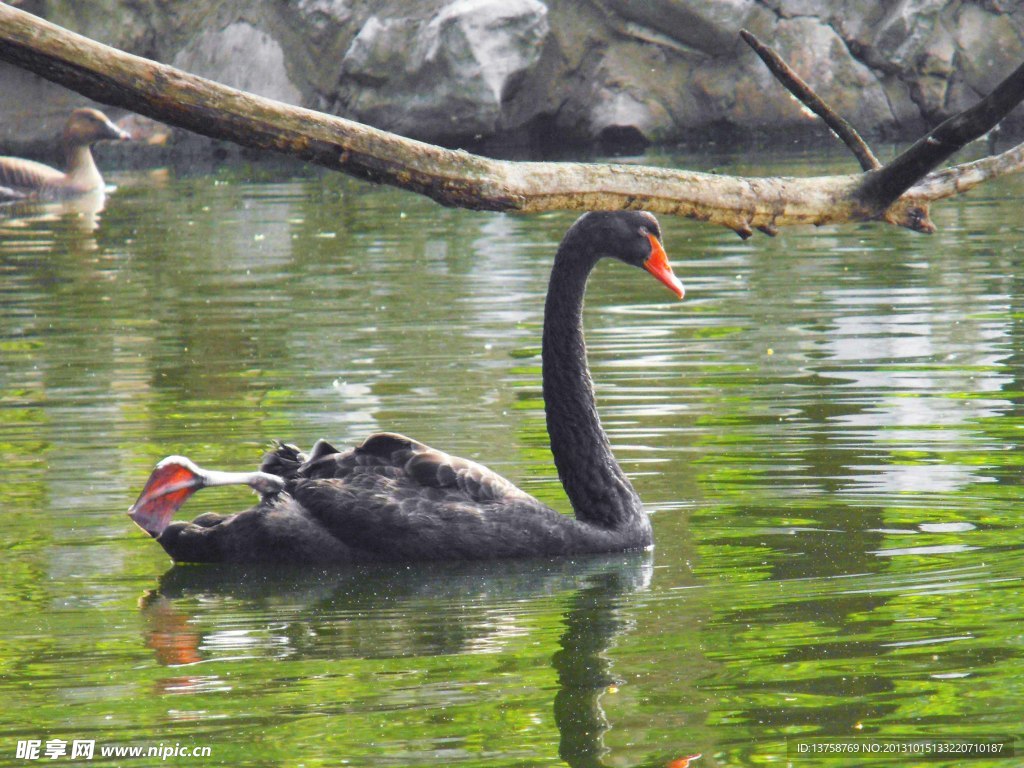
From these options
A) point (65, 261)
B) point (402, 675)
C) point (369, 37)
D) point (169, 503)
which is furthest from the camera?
point (369, 37)

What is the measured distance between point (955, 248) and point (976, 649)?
28.7ft

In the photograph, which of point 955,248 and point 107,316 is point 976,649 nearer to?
point 107,316

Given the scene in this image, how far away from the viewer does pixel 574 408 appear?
5.24 metres

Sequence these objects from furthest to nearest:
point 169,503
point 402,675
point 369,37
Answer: point 369,37, point 169,503, point 402,675

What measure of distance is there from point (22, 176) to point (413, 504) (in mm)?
14071

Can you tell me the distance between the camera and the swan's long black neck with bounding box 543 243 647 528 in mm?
5129

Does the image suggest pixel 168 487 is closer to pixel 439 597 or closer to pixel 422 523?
pixel 422 523

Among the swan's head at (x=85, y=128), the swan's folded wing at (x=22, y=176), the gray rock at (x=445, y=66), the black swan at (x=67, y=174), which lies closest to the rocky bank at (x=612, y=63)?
the gray rock at (x=445, y=66)

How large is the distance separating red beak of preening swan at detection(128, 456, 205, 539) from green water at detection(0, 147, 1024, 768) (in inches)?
7.4

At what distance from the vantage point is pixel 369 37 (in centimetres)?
2038

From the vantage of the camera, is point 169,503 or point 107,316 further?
point 107,316

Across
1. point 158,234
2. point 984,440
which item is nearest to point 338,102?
point 158,234

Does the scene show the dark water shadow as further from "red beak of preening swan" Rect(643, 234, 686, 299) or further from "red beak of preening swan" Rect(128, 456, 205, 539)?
"red beak of preening swan" Rect(643, 234, 686, 299)

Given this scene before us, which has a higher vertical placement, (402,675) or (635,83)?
(635,83)
